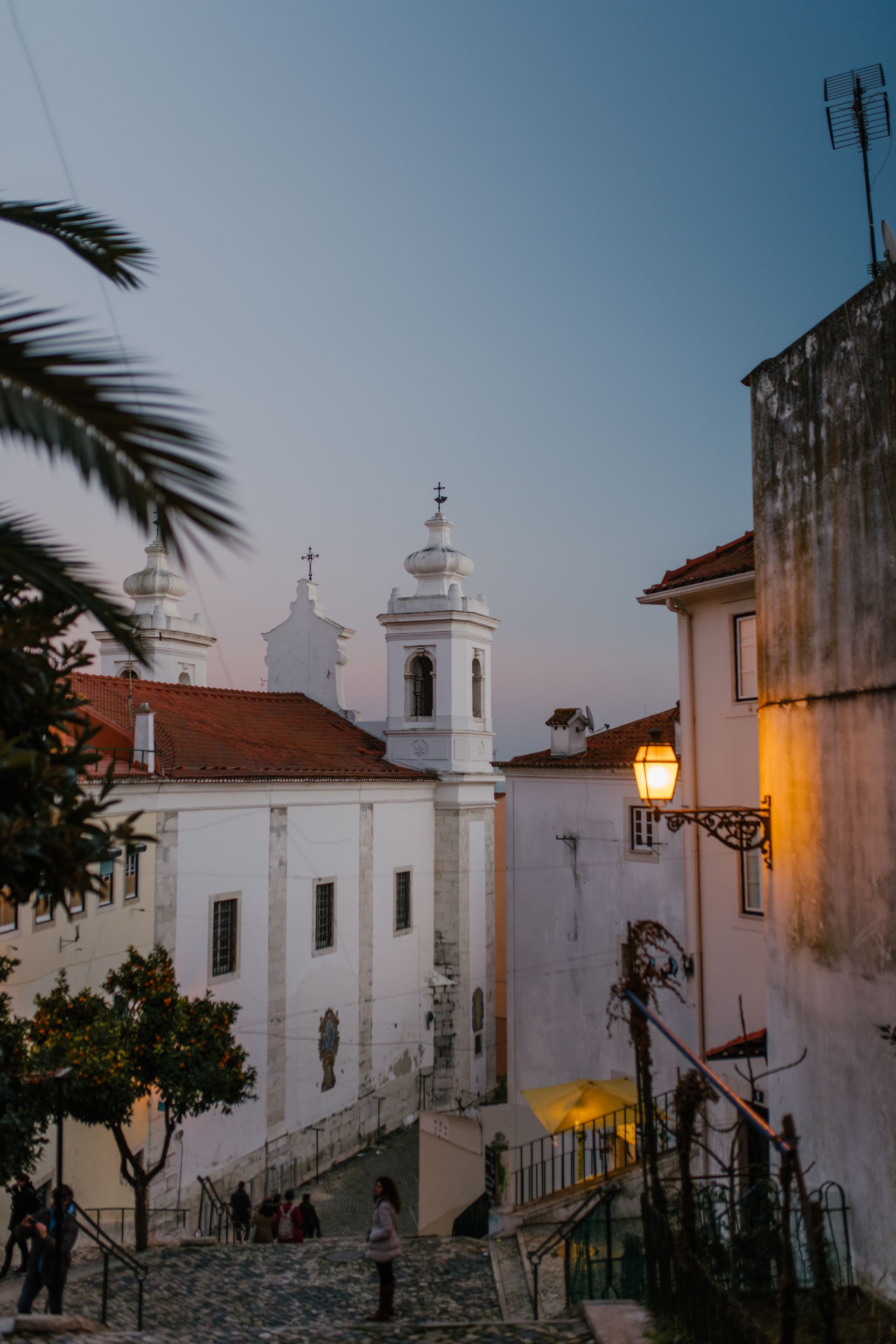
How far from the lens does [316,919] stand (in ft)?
85.2

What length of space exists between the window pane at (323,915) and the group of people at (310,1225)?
5.64 metres

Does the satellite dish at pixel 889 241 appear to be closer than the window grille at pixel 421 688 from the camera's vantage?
Yes

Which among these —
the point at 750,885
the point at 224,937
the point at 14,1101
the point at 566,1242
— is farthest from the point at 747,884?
the point at 224,937

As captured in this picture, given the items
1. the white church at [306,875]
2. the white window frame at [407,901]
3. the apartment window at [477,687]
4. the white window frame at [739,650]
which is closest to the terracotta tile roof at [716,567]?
the white window frame at [739,650]

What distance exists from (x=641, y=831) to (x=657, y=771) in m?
9.40

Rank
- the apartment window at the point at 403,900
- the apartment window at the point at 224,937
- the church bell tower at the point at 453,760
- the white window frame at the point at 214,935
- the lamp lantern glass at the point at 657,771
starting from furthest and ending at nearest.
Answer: the church bell tower at the point at 453,760 → the apartment window at the point at 403,900 → the apartment window at the point at 224,937 → the white window frame at the point at 214,935 → the lamp lantern glass at the point at 657,771

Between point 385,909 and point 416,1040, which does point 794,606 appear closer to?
point 385,909

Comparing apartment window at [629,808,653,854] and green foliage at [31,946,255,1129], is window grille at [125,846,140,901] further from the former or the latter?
apartment window at [629,808,653,854]

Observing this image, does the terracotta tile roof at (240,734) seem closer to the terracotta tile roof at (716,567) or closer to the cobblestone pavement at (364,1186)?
the cobblestone pavement at (364,1186)

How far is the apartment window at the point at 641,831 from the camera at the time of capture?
17.8 metres

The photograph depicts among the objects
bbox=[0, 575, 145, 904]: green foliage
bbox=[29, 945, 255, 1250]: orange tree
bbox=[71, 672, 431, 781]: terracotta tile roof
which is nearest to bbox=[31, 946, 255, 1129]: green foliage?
bbox=[29, 945, 255, 1250]: orange tree

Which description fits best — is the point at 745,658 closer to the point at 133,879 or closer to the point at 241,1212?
the point at 133,879

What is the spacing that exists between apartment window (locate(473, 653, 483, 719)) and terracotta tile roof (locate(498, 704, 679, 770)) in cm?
1252

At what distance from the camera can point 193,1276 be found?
40.4ft
